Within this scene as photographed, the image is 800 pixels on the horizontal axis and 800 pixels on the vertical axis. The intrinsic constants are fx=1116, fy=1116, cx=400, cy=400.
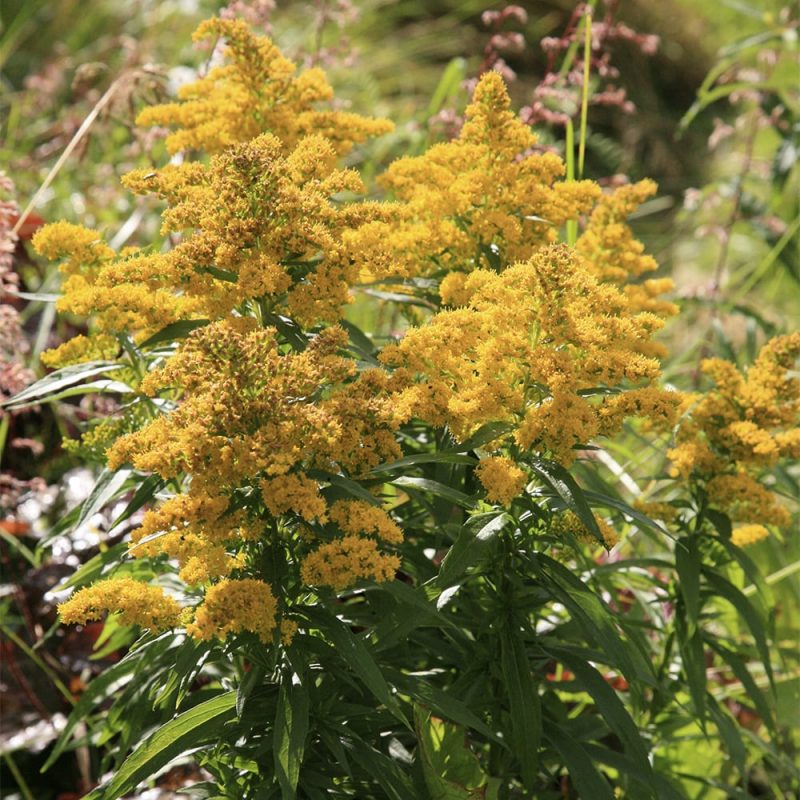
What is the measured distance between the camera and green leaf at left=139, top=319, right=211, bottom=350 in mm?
2297

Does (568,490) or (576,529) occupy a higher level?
(568,490)

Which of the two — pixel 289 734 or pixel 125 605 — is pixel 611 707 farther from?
pixel 125 605

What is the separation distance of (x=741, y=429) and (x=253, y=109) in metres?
1.40

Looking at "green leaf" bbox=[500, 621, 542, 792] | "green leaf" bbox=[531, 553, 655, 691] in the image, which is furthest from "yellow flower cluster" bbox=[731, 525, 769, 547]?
"green leaf" bbox=[500, 621, 542, 792]

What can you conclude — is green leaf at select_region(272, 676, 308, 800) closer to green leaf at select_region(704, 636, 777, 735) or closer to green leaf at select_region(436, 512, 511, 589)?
green leaf at select_region(436, 512, 511, 589)

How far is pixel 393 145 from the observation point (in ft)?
21.1

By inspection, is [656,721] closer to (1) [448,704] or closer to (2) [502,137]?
(1) [448,704]

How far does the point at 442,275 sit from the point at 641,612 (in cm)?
125

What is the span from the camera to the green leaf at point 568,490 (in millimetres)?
2000

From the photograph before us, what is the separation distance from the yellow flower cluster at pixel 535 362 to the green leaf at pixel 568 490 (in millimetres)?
36

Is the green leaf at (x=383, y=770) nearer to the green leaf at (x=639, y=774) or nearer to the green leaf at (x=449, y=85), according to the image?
the green leaf at (x=639, y=774)

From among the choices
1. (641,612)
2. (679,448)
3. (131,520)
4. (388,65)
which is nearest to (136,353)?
(131,520)

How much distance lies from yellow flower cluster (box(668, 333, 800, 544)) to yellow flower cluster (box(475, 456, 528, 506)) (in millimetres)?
676

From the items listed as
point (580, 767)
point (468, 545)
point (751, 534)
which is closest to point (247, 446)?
point (468, 545)
